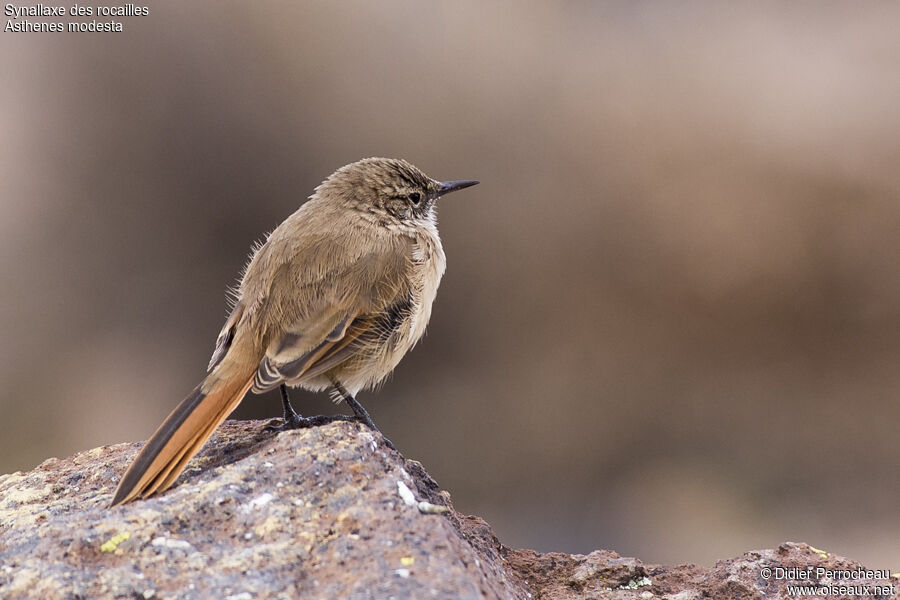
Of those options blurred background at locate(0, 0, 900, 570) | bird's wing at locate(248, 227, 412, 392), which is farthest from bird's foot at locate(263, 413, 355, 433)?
blurred background at locate(0, 0, 900, 570)

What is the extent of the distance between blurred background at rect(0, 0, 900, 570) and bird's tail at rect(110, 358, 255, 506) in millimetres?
5299

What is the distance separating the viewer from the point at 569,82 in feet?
33.4

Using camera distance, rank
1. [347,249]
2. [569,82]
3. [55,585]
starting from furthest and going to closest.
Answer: [569,82] → [347,249] → [55,585]

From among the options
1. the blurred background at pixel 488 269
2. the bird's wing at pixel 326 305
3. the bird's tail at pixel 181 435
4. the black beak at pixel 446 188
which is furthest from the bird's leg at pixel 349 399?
the blurred background at pixel 488 269

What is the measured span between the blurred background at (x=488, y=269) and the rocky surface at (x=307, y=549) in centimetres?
551

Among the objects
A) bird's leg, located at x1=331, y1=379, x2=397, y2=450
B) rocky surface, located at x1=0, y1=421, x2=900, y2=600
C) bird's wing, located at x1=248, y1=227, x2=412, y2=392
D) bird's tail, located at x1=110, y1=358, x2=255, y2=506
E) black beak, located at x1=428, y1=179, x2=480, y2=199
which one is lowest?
rocky surface, located at x1=0, y1=421, x2=900, y2=600

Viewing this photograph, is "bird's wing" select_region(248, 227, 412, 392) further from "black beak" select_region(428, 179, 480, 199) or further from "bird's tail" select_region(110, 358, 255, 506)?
"black beak" select_region(428, 179, 480, 199)

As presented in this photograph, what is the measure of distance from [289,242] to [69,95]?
568 cm

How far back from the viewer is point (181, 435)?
153 inches

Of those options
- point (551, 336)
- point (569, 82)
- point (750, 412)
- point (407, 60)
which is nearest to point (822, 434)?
point (750, 412)

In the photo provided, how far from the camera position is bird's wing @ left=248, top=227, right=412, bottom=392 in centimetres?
451

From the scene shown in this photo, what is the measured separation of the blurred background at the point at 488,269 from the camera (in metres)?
9.55

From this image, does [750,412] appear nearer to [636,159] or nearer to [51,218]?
[636,159]

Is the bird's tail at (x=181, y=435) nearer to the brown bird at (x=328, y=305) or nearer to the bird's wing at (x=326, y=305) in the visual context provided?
the brown bird at (x=328, y=305)
